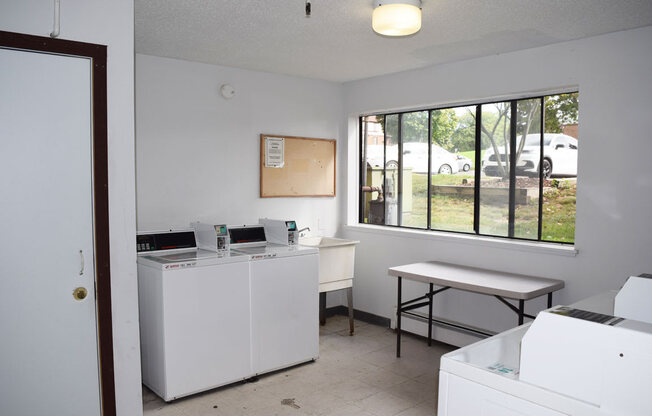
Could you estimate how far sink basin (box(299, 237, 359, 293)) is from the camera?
14.8 feet

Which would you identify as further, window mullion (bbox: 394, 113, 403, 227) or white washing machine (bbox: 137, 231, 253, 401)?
window mullion (bbox: 394, 113, 403, 227)

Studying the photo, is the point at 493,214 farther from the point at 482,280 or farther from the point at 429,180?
the point at 482,280

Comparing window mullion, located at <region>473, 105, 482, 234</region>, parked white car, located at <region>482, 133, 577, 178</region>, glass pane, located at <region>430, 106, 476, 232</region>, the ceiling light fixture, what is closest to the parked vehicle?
glass pane, located at <region>430, 106, 476, 232</region>

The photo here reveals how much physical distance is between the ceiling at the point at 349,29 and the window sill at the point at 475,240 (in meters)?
1.59

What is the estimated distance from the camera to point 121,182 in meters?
2.41

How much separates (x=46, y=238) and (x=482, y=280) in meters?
2.89

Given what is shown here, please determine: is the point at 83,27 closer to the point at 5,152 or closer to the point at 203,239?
the point at 5,152

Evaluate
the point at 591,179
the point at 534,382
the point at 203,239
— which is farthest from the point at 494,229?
the point at 534,382

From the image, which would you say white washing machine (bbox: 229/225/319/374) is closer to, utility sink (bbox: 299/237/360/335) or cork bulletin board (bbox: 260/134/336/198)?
utility sink (bbox: 299/237/360/335)

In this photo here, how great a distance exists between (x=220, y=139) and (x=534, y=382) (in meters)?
3.54

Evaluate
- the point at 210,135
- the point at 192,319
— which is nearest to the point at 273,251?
the point at 192,319

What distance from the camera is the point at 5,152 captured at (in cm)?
209

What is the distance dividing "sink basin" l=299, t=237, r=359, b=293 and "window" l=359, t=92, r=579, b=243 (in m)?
0.78

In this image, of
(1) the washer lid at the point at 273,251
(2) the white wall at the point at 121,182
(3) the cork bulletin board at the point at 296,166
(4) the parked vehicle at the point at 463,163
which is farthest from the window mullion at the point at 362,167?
(2) the white wall at the point at 121,182
